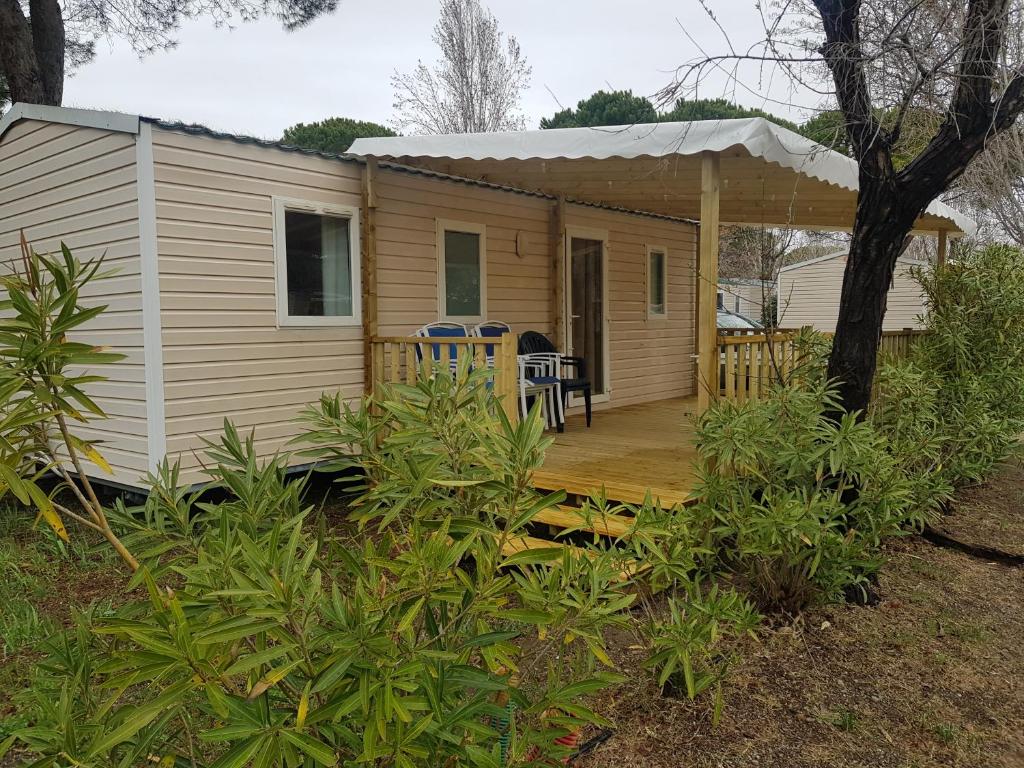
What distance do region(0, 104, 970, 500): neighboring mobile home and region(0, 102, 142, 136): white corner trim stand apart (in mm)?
16

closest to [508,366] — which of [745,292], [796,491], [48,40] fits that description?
[796,491]

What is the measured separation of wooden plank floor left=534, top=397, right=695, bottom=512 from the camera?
4.20 metres

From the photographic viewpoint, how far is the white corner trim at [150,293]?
173 inches

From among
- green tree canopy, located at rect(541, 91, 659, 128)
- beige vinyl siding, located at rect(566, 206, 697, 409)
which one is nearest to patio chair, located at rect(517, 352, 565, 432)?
beige vinyl siding, located at rect(566, 206, 697, 409)

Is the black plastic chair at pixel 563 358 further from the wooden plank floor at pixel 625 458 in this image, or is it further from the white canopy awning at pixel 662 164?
the white canopy awning at pixel 662 164

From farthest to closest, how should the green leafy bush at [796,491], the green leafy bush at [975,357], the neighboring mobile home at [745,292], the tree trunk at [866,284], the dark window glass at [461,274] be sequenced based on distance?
1. the dark window glass at [461,274]
2. the green leafy bush at [975,357]
3. the tree trunk at [866,284]
4. the neighboring mobile home at [745,292]
5. the green leafy bush at [796,491]

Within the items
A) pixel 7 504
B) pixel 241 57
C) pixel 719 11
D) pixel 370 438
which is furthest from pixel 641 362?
pixel 241 57

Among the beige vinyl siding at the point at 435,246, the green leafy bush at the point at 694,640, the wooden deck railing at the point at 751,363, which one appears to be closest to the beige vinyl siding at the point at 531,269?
the beige vinyl siding at the point at 435,246

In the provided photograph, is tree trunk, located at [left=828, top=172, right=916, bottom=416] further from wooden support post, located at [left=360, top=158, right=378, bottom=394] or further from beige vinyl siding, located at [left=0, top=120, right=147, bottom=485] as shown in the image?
beige vinyl siding, located at [left=0, top=120, right=147, bottom=485]

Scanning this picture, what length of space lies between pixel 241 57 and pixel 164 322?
80.2 ft

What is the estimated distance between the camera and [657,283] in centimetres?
910

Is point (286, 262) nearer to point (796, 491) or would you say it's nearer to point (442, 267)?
point (442, 267)

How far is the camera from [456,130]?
756 inches

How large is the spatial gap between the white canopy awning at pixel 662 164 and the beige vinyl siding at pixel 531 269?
29cm
